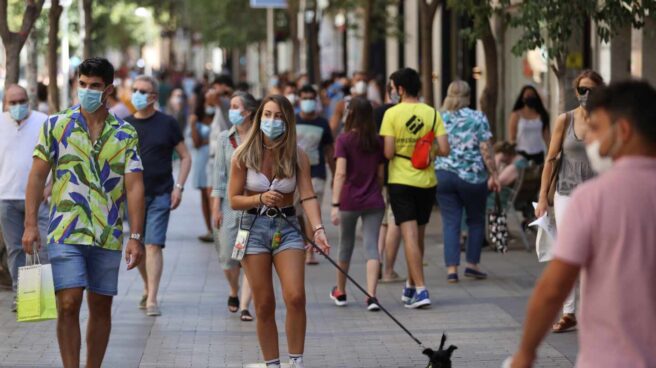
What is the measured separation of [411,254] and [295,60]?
27.6m

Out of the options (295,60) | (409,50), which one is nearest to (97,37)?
(295,60)

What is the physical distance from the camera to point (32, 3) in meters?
13.0

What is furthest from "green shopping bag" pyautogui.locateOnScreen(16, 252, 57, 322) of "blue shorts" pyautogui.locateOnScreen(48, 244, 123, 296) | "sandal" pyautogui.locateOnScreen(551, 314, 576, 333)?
"sandal" pyautogui.locateOnScreen(551, 314, 576, 333)

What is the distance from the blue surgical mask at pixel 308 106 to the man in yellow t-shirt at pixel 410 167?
2.82 metres

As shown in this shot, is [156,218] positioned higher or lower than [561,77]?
lower

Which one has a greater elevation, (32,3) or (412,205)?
(32,3)

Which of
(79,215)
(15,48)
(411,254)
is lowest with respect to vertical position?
(411,254)

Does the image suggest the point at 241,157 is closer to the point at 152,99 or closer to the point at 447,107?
the point at 152,99

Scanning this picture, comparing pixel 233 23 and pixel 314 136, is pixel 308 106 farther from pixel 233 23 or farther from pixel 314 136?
pixel 233 23

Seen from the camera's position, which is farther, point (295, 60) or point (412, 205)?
point (295, 60)

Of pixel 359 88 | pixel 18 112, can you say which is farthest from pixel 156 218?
pixel 359 88

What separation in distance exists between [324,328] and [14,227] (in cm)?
242

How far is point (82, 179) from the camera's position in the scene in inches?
279

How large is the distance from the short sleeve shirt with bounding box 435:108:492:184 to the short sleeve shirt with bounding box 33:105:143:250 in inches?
212
